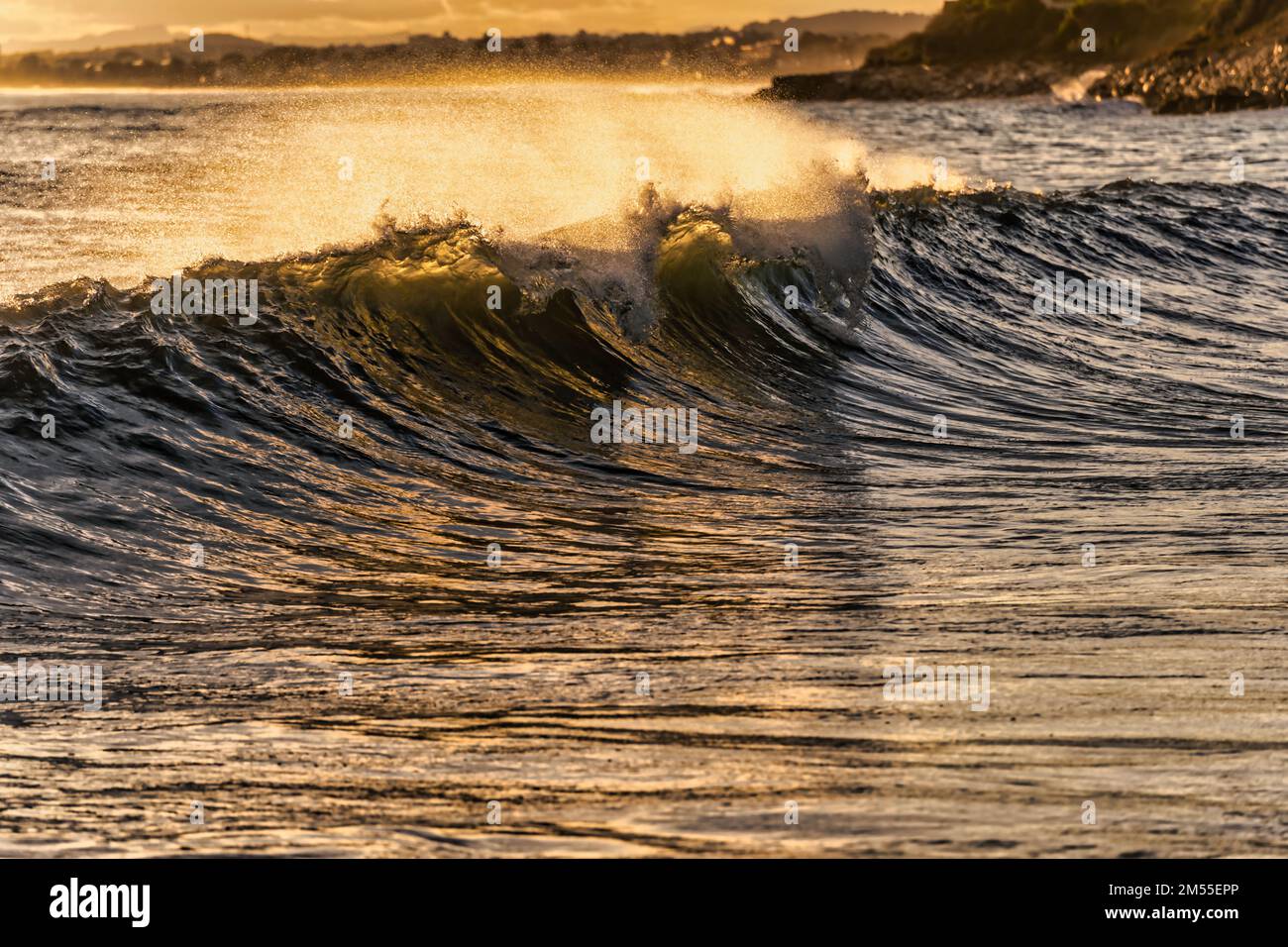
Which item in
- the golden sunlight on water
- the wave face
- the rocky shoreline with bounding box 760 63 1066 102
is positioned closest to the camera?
the wave face

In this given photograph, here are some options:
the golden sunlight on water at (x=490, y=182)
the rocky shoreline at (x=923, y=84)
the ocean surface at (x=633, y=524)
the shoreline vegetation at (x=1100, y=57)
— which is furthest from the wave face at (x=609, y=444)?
the rocky shoreline at (x=923, y=84)

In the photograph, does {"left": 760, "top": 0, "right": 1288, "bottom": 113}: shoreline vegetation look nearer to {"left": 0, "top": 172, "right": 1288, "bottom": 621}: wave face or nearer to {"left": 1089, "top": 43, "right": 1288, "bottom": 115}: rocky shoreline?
{"left": 1089, "top": 43, "right": 1288, "bottom": 115}: rocky shoreline

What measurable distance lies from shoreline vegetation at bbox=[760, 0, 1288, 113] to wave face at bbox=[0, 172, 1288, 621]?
46.8 m

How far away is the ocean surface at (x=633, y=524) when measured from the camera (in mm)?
4605

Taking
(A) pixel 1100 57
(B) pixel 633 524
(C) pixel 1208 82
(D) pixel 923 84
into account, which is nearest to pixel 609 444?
(B) pixel 633 524

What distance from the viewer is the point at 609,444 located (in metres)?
10.2

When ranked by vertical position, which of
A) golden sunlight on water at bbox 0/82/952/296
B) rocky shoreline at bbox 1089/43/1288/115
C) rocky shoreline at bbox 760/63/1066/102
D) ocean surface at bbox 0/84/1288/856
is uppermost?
rocky shoreline at bbox 760/63/1066/102

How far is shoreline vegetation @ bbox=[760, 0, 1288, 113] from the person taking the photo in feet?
234

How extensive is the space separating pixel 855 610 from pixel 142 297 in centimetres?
783

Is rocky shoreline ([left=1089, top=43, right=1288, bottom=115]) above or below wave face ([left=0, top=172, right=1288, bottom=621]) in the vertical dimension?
above

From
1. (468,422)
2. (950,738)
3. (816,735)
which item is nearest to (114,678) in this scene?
(816,735)

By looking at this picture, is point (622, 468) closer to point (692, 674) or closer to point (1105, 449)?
point (1105, 449)

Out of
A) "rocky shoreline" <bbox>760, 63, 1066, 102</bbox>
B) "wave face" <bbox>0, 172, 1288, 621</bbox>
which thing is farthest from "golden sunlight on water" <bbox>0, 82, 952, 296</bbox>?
"rocky shoreline" <bbox>760, 63, 1066, 102</bbox>

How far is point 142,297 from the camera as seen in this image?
39.4ft
